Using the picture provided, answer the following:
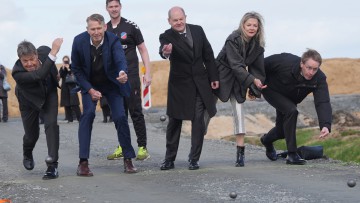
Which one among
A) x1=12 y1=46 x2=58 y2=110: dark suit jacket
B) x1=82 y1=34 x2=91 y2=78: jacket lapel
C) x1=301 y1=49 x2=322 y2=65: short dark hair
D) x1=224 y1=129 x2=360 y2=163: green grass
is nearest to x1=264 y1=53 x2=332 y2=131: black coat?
x1=301 y1=49 x2=322 y2=65: short dark hair

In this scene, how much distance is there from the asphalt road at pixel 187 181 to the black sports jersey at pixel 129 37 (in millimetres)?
1404

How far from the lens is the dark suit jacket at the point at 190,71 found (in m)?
11.7

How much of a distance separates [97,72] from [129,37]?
1434mm

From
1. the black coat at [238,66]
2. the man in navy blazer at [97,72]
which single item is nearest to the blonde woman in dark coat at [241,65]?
the black coat at [238,66]

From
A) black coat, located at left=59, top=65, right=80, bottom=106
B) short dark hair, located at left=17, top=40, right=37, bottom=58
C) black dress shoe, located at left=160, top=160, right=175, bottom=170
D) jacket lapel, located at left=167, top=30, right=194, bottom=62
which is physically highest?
jacket lapel, located at left=167, top=30, right=194, bottom=62

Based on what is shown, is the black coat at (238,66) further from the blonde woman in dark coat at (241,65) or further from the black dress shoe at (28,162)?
the black dress shoe at (28,162)

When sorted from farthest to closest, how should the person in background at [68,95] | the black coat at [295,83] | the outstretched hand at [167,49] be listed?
the person in background at [68,95] < the black coat at [295,83] < the outstretched hand at [167,49]

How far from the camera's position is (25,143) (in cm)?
1168

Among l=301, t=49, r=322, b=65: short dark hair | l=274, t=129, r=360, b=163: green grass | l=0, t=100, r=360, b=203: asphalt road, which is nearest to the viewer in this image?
l=0, t=100, r=360, b=203: asphalt road

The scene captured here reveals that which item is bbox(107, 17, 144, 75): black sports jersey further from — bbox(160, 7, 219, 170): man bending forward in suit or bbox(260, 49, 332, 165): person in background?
bbox(260, 49, 332, 165): person in background

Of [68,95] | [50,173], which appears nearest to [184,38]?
[50,173]

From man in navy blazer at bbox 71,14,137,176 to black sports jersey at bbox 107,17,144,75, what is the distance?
48.3 inches

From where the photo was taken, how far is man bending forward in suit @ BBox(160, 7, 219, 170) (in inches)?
460

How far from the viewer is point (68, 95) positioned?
2719 cm
